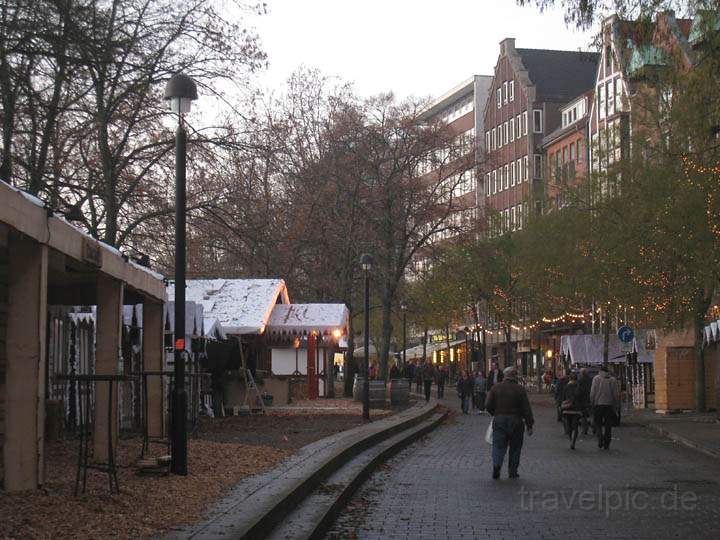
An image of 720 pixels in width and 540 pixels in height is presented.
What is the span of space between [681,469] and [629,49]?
6899 millimetres

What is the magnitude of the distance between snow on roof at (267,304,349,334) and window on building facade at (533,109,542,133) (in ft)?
199

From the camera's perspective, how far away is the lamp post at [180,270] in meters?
15.0

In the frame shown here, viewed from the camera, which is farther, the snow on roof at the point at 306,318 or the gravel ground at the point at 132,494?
the snow on roof at the point at 306,318

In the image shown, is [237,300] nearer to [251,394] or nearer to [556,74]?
[251,394]

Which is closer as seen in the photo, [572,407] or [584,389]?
[572,407]

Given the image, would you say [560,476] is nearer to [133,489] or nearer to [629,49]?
[629,49]

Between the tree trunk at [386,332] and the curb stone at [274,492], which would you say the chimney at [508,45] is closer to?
the tree trunk at [386,332]

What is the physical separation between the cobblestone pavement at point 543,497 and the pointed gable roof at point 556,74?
82898 mm

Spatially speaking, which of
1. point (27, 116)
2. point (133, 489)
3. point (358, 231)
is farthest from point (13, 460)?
point (358, 231)

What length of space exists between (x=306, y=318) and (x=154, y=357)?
81.8 ft

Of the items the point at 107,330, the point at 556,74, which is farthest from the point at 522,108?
the point at 107,330

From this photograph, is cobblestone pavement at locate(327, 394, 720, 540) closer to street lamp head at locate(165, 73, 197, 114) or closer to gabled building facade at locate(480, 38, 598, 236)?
street lamp head at locate(165, 73, 197, 114)

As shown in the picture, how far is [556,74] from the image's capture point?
109812mm

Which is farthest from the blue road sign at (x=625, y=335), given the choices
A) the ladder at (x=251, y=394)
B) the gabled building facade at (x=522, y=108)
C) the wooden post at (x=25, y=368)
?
the gabled building facade at (x=522, y=108)
